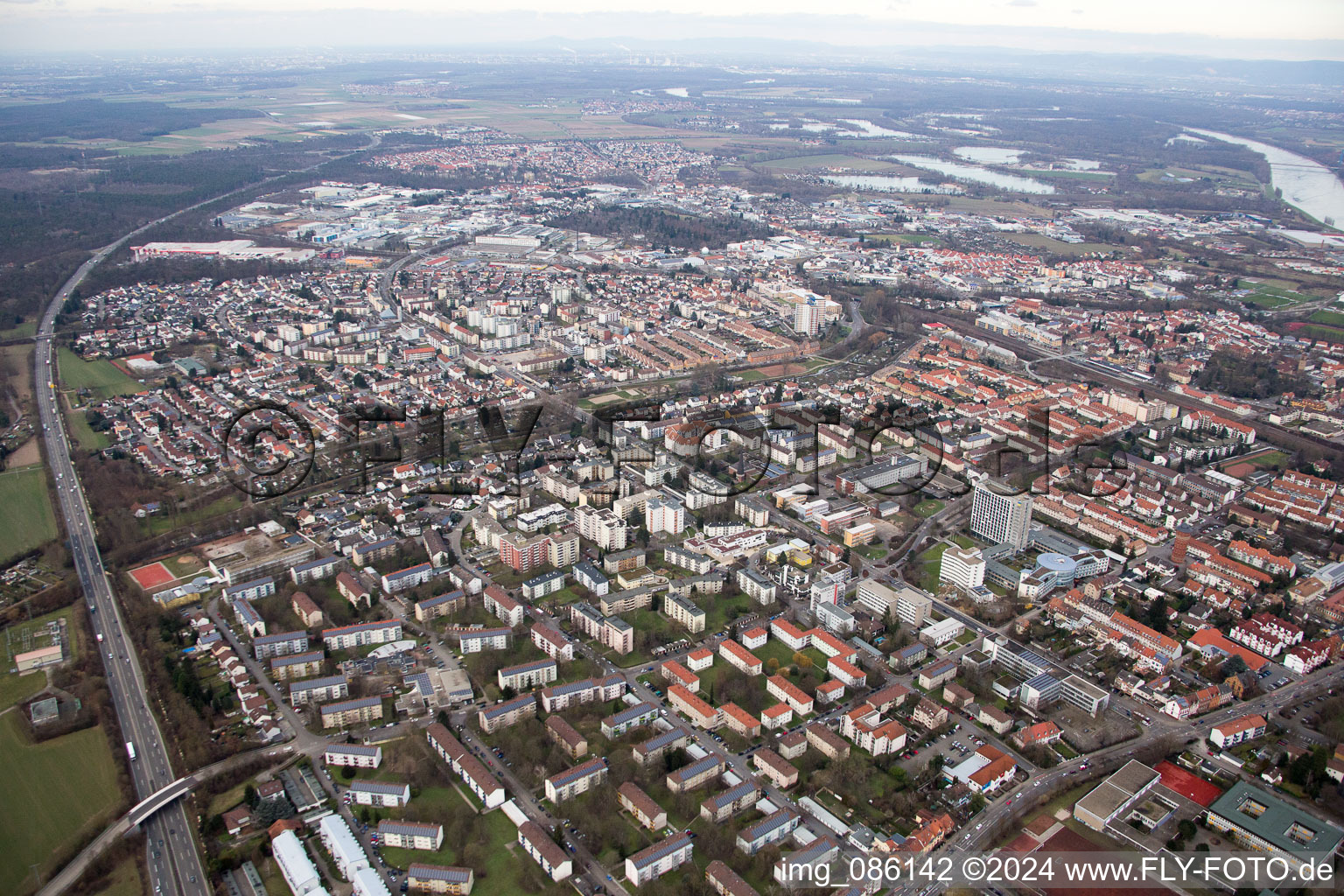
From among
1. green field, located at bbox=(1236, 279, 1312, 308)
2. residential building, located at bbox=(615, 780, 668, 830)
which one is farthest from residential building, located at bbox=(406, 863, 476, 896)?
green field, located at bbox=(1236, 279, 1312, 308)

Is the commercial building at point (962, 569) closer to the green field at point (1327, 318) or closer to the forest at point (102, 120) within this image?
the green field at point (1327, 318)

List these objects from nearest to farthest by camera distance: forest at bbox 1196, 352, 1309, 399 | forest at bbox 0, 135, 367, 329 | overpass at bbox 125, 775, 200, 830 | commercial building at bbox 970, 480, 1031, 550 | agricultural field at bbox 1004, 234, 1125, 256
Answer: overpass at bbox 125, 775, 200, 830 → commercial building at bbox 970, 480, 1031, 550 → forest at bbox 1196, 352, 1309, 399 → forest at bbox 0, 135, 367, 329 → agricultural field at bbox 1004, 234, 1125, 256

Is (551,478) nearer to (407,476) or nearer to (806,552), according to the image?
(407,476)

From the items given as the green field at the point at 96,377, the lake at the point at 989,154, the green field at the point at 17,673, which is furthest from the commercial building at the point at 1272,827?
the lake at the point at 989,154

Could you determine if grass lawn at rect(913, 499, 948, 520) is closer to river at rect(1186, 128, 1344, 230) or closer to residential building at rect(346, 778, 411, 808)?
residential building at rect(346, 778, 411, 808)

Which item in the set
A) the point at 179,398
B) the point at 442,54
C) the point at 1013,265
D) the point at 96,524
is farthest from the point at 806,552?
the point at 442,54
